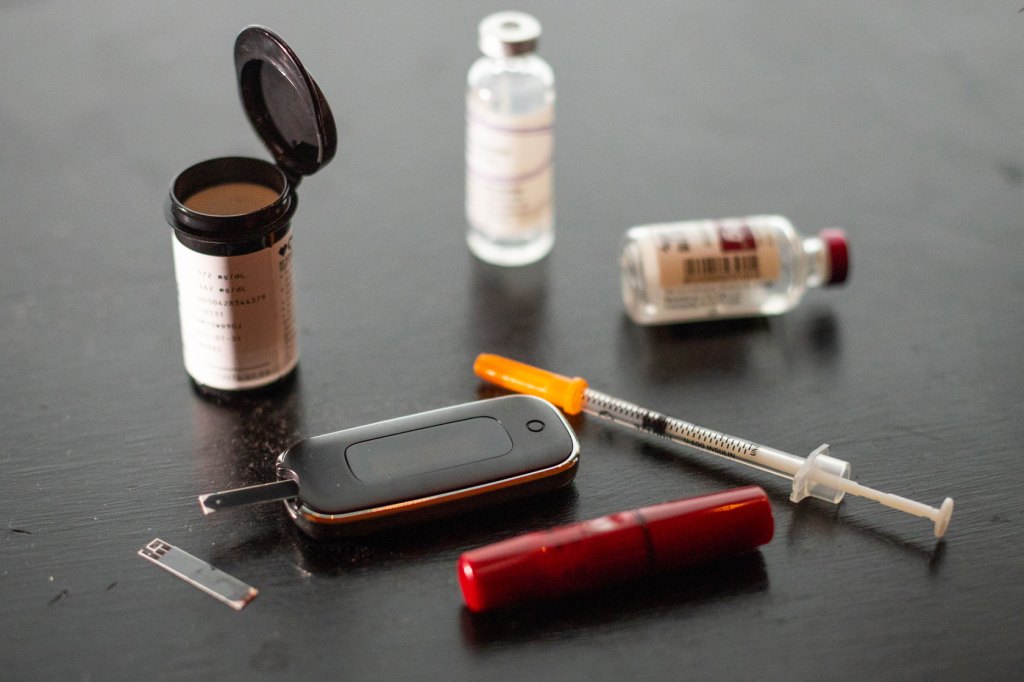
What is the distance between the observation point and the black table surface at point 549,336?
69cm

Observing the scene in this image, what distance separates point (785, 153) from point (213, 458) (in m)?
0.67

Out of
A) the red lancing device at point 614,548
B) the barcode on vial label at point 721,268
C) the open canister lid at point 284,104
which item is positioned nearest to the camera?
the red lancing device at point 614,548

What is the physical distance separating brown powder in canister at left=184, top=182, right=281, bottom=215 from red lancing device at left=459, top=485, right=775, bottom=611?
0.30 metres

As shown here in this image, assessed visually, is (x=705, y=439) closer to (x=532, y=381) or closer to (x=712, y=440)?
(x=712, y=440)

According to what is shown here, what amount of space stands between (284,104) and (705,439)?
38 cm

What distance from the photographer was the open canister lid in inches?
30.9

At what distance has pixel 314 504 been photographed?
0.72 metres

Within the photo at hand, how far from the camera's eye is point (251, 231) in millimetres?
786

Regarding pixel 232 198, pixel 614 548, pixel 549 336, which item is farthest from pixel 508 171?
pixel 614 548

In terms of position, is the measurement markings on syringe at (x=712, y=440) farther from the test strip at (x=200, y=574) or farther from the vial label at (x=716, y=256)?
the test strip at (x=200, y=574)

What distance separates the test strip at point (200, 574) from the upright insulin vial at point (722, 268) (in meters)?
0.41

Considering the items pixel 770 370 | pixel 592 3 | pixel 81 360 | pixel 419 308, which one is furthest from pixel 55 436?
pixel 592 3

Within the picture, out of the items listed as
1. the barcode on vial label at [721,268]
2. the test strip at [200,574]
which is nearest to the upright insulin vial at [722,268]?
the barcode on vial label at [721,268]

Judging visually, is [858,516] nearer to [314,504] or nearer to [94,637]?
[314,504]
